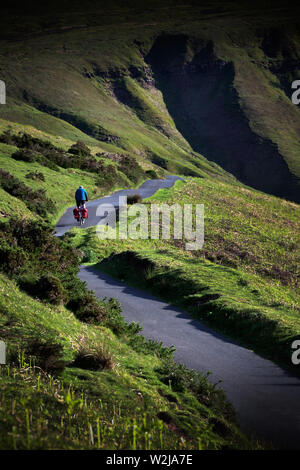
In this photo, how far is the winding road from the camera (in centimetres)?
884

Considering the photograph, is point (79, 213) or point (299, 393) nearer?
point (299, 393)

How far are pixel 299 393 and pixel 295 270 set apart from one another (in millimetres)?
21435

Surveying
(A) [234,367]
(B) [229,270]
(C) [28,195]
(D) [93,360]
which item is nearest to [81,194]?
(C) [28,195]

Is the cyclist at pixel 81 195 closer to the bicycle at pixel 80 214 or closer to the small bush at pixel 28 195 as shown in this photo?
the bicycle at pixel 80 214

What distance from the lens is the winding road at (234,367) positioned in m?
8.84

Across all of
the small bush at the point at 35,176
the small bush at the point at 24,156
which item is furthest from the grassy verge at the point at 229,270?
the small bush at the point at 24,156

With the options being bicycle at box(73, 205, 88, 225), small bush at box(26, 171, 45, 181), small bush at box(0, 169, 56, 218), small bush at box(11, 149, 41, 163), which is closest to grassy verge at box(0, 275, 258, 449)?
bicycle at box(73, 205, 88, 225)

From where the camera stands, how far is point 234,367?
39.1 feet

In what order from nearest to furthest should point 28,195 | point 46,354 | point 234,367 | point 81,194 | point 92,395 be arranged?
1. point 92,395
2. point 46,354
3. point 234,367
4. point 81,194
5. point 28,195

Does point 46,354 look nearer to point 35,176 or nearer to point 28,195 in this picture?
point 28,195

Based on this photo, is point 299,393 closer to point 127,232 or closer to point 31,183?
point 127,232

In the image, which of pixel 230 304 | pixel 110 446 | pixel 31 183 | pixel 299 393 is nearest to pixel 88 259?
pixel 230 304

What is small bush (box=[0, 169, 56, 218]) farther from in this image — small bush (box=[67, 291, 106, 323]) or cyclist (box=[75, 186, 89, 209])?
small bush (box=[67, 291, 106, 323])

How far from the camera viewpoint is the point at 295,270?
1209 inches
